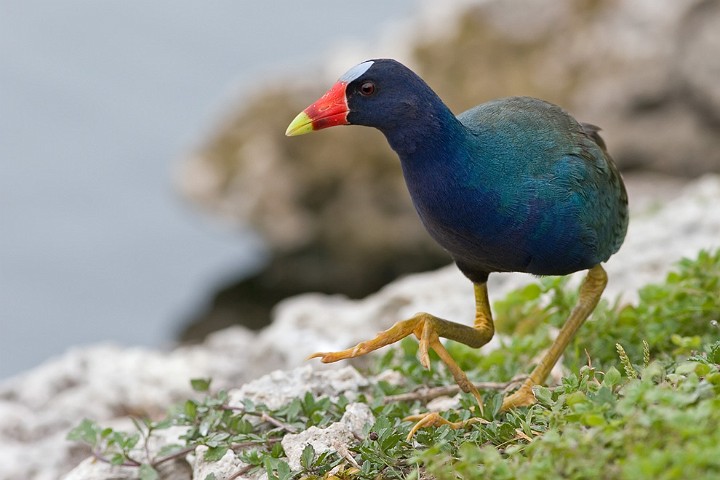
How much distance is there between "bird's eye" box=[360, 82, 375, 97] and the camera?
3797 mm

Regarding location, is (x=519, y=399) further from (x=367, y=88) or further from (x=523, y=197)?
(x=367, y=88)

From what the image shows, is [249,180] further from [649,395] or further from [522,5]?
[649,395]

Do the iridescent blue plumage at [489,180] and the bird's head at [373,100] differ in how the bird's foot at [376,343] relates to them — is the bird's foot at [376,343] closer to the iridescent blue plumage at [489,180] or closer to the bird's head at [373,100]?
the iridescent blue plumage at [489,180]

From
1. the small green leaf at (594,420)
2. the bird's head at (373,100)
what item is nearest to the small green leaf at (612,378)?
the small green leaf at (594,420)

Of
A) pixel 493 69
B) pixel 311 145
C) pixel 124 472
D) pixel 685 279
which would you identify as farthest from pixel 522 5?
pixel 124 472

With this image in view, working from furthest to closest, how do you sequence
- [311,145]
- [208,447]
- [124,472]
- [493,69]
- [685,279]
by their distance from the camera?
[311,145] < [493,69] < [685,279] < [124,472] < [208,447]

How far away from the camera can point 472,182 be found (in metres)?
3.75

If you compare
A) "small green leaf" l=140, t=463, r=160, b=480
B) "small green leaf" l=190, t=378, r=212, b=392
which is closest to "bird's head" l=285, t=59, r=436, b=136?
"small green leaf" l=190, t=378, r=212, b=392

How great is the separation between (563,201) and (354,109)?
2.83 ft

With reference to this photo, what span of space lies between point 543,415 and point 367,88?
1.37 metres

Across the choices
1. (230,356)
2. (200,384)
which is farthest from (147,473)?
(230,356)

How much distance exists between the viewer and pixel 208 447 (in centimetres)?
366

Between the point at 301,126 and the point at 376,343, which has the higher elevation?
the point at 301,126

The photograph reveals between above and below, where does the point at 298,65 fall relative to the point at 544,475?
above
